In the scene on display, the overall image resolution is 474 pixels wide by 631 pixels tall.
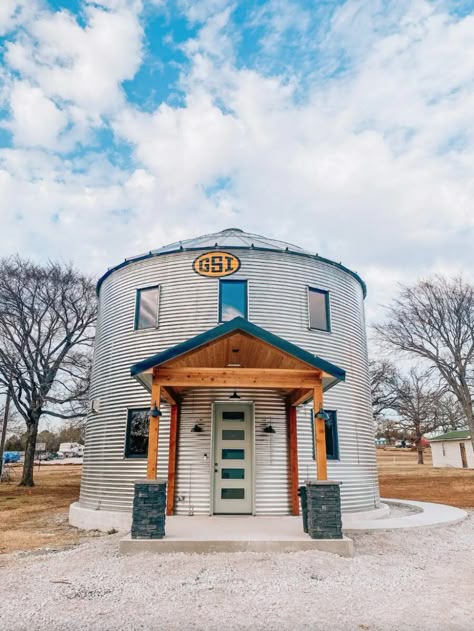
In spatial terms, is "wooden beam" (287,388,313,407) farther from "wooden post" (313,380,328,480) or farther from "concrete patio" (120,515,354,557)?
"concrete patio" (120,515,354,557)

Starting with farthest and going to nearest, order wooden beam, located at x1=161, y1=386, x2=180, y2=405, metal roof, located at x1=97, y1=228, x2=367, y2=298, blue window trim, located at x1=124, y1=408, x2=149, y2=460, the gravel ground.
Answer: metal roof, located at x1=97, y1=228, x2=367, y2=298 → blue window trim, located at x1=124, y1=408, x2=149, y2=460 → wooden beam, located at x1=161, y1=386, x2=180, y2=405 → the gravel ground

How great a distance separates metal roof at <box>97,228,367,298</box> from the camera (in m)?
11.9

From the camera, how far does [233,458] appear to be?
33.0 ft

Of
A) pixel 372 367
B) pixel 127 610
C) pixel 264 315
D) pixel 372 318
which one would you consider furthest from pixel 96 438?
pixel 372 367

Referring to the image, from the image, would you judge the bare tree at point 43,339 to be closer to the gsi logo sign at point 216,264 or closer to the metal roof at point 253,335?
the gsi logo sign at point 216,264

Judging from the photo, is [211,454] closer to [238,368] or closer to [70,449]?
[238,368]

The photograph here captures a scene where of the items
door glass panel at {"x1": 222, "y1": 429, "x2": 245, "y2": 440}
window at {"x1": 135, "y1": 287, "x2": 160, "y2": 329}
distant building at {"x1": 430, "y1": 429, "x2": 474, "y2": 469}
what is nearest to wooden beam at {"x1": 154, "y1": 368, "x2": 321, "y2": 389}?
door glass panel at {"x1": 222, "y1": 429, "x2": 245, "y2": 440}

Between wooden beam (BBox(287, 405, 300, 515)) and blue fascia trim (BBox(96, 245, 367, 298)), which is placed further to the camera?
blue fascia trim (BBox(96, 245, 367, 298))

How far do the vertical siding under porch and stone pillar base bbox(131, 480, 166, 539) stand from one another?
2.90m

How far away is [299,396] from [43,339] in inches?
730

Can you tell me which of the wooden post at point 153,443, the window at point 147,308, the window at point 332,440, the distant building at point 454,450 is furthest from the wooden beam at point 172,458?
the distant building at point 454,450

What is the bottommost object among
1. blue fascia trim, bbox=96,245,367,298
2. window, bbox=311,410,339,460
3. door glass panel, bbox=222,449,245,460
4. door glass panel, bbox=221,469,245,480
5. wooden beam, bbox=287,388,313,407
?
door glass panel, bbox=221,469,245,480

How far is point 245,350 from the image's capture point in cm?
858

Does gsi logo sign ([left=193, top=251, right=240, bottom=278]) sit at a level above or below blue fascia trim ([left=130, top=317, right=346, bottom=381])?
above
